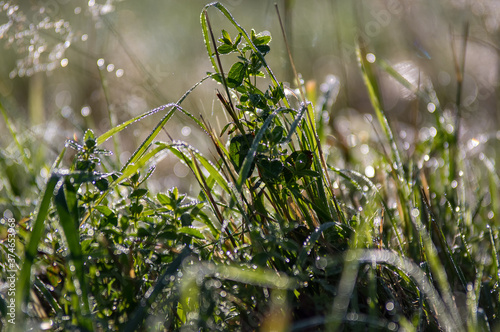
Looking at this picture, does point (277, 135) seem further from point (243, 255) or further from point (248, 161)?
point (243, 255)

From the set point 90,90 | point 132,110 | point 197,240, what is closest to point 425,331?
point 197,240

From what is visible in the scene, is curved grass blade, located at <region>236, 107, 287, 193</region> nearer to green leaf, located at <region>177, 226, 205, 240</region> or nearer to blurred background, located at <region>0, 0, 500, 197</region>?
green leaf, located at <region>177, 226, 205, 240</region>

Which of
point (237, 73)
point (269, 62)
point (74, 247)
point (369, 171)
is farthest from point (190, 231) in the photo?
point (269, 62)

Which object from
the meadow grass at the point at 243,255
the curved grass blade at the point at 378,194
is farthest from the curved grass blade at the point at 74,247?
the curved grass blade at the point at 378,194

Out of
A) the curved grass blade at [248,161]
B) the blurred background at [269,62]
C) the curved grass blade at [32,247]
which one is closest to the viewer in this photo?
the curved grass blade at [32,247]

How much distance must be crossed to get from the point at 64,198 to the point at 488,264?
1.03 meters

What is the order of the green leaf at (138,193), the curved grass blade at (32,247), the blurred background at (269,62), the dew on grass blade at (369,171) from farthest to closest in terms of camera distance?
the blurred background at (269,62), the dew on grass blade at (369,171), the green leaf at (138,193), the curved grass blade at (32,247)

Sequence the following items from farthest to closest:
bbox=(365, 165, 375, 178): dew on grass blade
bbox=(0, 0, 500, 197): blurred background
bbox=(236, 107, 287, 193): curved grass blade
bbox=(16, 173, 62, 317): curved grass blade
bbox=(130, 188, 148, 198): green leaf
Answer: bbox=(0, 0, 500, 197): blurred background → bbox=(365, 165, 375, 178): dew on grass blade → bbox=(130, 188, 148, 198): green leaf → bbox=(236, 107, 287, 193): curved grass blade → bbox=(16, 173, 62, 317): curved grass blade

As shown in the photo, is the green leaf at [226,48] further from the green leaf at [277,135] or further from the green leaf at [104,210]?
the green leaf at [104,210]

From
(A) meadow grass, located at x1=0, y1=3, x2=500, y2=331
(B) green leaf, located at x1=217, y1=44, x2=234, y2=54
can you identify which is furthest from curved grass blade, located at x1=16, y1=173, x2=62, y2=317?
(B) green leaf, located at x1=217, y1=44, x2=234, y2=54

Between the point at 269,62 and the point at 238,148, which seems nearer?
the point at 238,148

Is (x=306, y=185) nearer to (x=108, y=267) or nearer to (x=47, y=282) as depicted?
(x=108, y=267)

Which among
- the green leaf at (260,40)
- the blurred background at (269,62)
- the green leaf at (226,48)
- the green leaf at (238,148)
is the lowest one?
the green leaf at (238,148)

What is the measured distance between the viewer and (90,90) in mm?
3791
